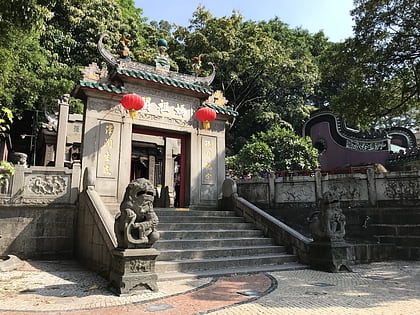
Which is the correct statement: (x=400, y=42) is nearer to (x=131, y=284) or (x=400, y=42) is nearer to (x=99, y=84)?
(x=99, y=84)

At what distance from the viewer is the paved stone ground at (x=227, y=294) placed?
14.0ft

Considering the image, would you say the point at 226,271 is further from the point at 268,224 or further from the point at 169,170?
the point at 169,170

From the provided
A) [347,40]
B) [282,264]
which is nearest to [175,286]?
[282,264]

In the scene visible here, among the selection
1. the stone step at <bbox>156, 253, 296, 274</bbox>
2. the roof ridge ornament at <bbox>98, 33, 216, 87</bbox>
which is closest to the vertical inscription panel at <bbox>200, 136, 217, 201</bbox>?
the roof ridge ornament at <bbox>98, 33, 216, 87</bbox>

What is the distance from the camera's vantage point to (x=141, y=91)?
34.4 feet

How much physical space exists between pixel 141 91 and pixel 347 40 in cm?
664

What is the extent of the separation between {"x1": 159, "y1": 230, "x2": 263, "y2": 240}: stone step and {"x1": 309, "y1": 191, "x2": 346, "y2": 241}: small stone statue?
1925 mm

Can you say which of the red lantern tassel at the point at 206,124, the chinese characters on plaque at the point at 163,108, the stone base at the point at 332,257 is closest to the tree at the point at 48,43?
the chinese characters on plaque at the point at 163,108

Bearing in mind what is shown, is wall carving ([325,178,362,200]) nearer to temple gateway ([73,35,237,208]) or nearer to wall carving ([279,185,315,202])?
wall carving ([279,185,315,202])

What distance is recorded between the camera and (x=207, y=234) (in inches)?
321

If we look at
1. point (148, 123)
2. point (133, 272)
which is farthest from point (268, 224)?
point (148, 123)

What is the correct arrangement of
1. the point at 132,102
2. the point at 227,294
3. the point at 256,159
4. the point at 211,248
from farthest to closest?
the point at 256,159
the point at 132,102
the point at 211,248
the point at 227,294

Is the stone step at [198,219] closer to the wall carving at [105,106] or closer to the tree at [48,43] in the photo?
the wall carving at [105,106]

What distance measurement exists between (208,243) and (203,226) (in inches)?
38.5
